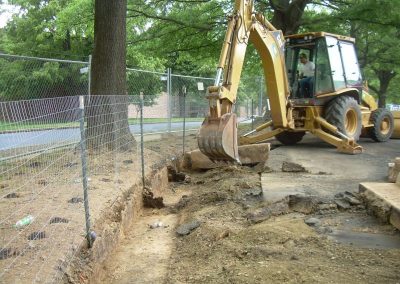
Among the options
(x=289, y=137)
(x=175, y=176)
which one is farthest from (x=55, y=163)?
(x=289, y=137)

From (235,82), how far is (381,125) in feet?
23.1

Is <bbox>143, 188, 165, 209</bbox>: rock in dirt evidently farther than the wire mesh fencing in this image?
Yes

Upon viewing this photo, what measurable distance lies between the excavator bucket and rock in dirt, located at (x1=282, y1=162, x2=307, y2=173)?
1.90 m

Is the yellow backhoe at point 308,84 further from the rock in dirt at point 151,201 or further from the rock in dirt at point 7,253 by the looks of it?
the rock in dirt at point 7,253

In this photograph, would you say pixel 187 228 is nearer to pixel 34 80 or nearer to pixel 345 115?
pixel 34 80

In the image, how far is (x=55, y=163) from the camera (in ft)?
20.2

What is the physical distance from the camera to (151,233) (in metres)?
6.71

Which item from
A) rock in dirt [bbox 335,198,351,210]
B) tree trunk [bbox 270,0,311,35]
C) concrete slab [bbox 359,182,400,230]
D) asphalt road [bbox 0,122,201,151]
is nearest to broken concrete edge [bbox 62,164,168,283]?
asphalt road [bbox 0,122,201,151]

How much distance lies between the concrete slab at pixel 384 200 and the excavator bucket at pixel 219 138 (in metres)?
1.99

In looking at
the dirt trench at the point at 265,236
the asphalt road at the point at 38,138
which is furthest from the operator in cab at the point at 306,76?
the asphalt road at the point at 38,138

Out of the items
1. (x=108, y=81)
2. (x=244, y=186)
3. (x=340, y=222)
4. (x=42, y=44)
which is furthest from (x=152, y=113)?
(x=42, y=44)

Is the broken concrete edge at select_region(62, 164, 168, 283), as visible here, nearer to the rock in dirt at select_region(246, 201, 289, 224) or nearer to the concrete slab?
the rock in dirt at select_region(246, 201, 289, 224)

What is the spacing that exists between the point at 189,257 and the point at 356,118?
25.7 feet

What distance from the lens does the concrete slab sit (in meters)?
5.51
